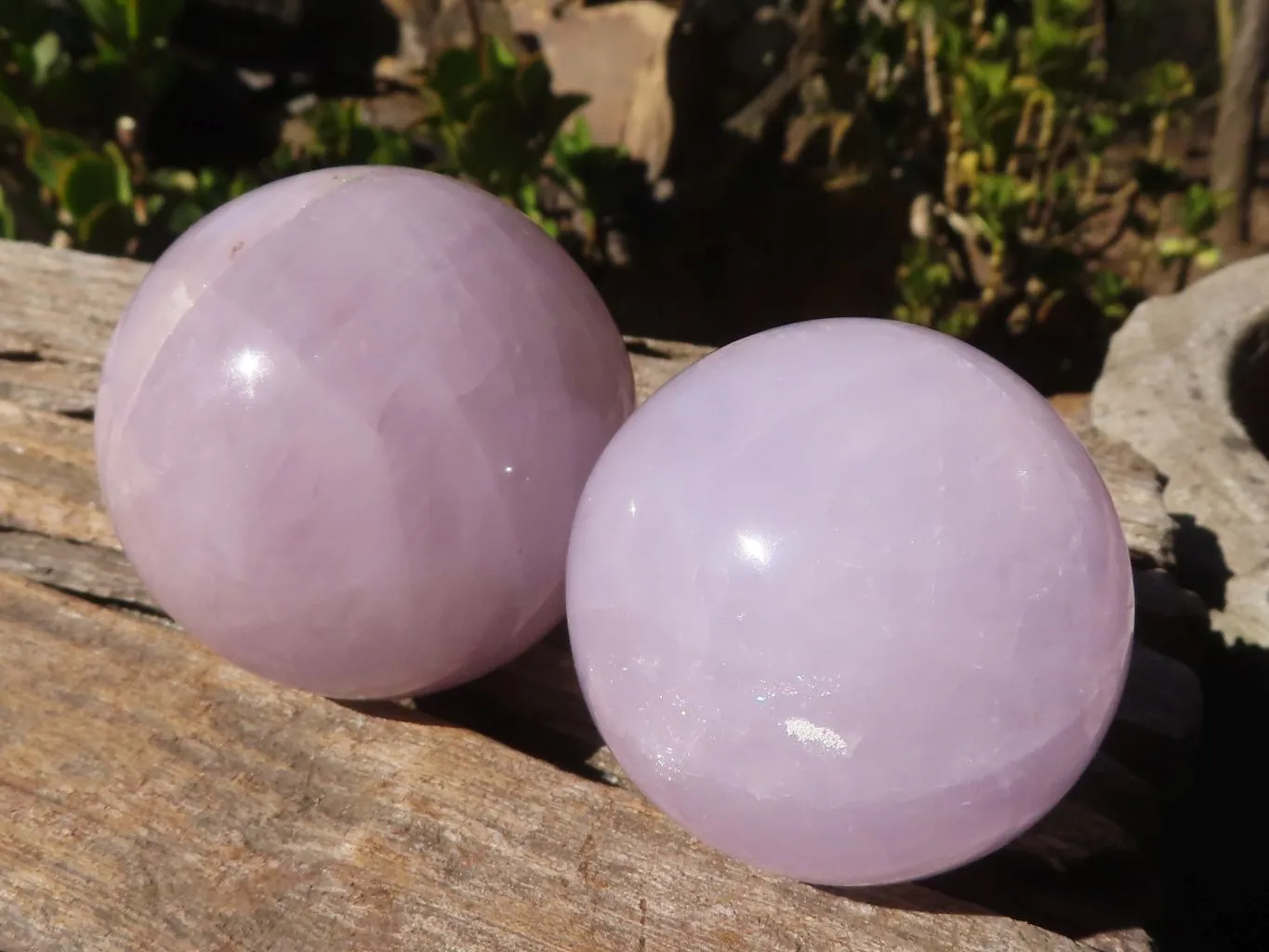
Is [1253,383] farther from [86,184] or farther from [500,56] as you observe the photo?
[86,184]

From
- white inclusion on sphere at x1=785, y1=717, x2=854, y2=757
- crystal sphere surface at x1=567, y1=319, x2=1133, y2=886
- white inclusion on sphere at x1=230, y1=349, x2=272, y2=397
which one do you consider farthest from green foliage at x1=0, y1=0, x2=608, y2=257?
white inclusion on sphere at x1=785, y1=717, x2=854, y2=757

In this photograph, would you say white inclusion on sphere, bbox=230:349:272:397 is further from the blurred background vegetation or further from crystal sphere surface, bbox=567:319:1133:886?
the blurred background vegetation

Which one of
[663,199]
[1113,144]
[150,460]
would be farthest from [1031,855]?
[1113,144]

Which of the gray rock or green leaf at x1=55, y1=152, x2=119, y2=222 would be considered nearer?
the gray rock

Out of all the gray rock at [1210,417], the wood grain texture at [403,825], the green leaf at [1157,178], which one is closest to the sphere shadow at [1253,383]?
the gray rock at [1210,417]

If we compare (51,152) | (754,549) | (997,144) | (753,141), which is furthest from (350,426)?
(753,141)

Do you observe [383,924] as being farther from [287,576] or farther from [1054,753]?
[1054,753]
